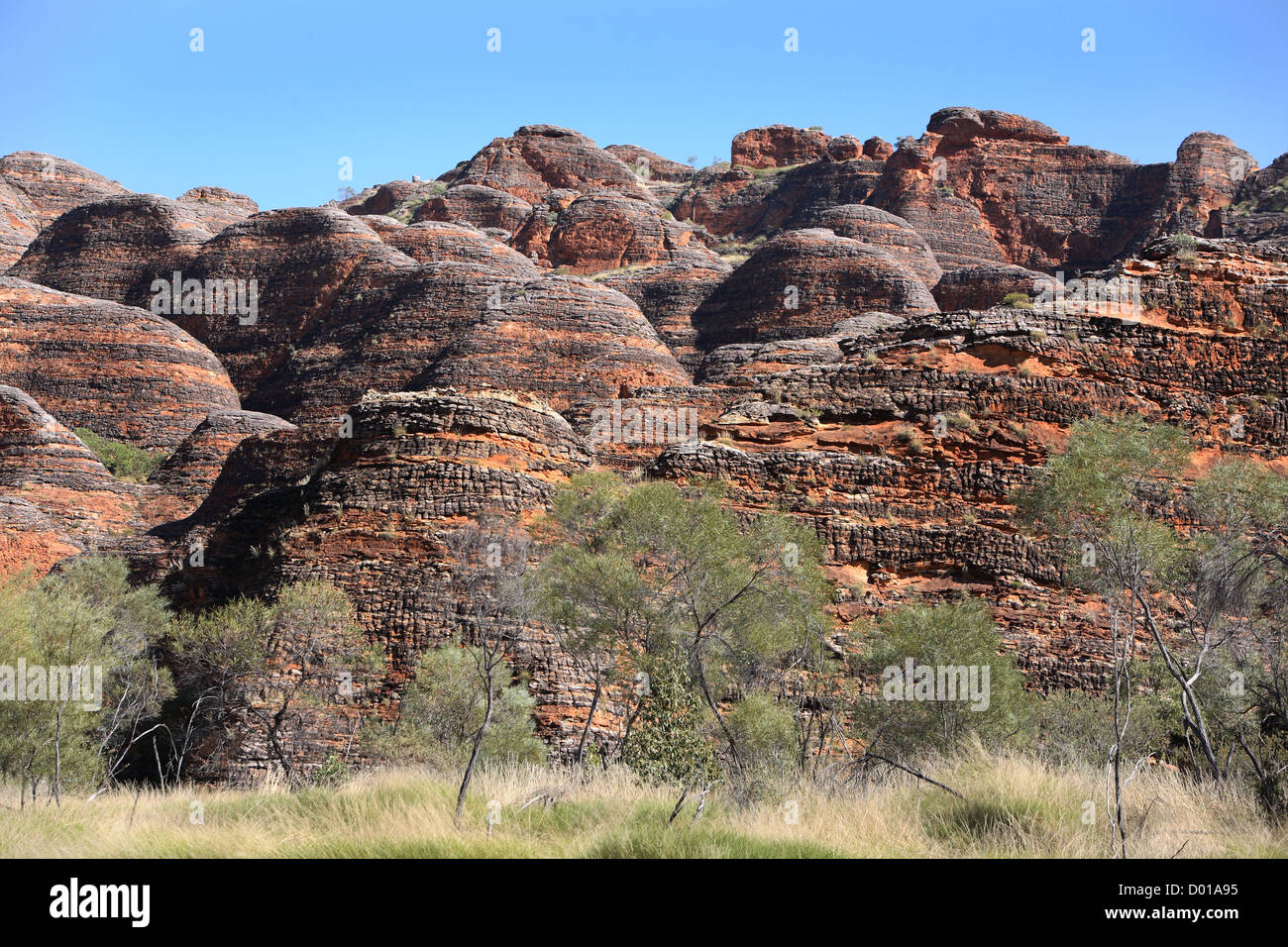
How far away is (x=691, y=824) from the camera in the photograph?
9.25 meters

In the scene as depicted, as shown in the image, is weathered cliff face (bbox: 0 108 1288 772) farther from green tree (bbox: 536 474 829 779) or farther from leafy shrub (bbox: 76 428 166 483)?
green tree (bbox: 536 474 829 779)

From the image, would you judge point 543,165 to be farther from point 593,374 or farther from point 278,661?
point 278,661

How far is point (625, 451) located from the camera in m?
27.7

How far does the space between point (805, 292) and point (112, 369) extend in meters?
27.4

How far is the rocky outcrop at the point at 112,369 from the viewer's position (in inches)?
1602

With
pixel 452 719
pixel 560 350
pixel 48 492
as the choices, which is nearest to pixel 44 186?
pixel 48 492

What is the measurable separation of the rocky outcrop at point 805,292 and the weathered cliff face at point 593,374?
5.8 inches

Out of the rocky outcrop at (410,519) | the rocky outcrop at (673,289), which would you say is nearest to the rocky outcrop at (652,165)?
the rocky outcrop at (673,289)

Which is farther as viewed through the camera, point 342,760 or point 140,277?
point 140,277

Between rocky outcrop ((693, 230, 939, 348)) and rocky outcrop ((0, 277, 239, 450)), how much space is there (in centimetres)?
2048

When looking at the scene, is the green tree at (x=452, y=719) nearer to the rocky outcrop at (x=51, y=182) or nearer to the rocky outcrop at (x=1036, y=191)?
the rocky outcrop at (x=1036, y=191)
